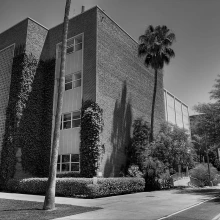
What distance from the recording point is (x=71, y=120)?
79.3 feet

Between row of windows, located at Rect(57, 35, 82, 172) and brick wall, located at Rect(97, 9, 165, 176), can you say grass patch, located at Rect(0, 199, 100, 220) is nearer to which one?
brick wall, located at Rect(97, 9, 165, 176)

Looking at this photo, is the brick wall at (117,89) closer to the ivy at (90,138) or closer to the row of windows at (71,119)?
the ivy at (90,138)

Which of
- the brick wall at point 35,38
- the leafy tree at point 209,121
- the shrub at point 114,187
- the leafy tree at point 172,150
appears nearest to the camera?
the shrub at point 114,187

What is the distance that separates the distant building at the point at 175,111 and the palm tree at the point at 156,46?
519 inches

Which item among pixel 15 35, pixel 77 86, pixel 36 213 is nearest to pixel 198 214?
pixel 36 213

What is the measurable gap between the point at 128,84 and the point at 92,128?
8.34 metres

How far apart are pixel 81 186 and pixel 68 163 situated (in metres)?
6.15

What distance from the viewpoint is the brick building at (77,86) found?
75.9 ft

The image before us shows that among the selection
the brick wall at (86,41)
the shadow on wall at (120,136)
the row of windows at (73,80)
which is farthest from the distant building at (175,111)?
the brick wall at (86,41)

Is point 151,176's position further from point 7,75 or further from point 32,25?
point 32,25

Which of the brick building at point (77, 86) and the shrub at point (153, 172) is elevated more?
the brick building at point (77, 86)

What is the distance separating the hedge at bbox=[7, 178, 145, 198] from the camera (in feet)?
55.8

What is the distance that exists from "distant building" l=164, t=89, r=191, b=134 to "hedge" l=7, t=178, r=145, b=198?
21.4 metres

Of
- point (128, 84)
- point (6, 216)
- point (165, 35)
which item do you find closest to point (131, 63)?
point (128, 84)
